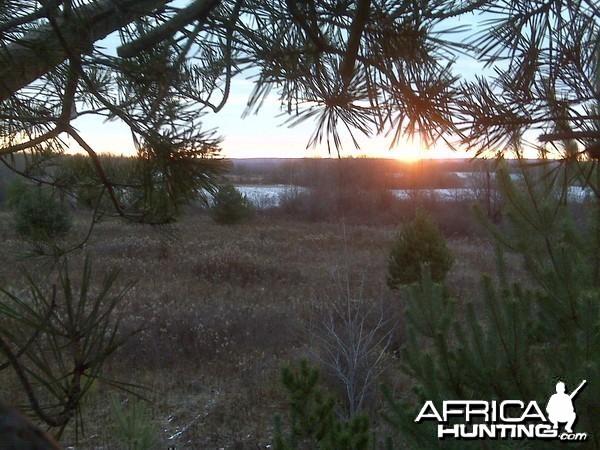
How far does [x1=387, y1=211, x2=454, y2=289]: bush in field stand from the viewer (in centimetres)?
999

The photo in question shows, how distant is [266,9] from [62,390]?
114 centimetres

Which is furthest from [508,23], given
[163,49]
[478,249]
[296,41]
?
[478,249]

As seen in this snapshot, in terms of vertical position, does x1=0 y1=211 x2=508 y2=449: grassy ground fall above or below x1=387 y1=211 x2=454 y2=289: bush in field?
below

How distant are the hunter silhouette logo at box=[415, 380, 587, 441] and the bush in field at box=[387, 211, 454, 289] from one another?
24.2 feet

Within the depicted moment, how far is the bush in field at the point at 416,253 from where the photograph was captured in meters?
9.99

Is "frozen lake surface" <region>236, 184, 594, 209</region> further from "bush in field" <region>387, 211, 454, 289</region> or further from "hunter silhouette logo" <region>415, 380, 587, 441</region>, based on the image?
"hunter silhouette logo" <region>415, 380, 587, 441</region>

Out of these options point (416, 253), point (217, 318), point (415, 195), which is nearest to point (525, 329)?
point (217, 318)

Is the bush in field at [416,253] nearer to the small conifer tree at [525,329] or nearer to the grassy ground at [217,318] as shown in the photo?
the grassy ground at [217,318]

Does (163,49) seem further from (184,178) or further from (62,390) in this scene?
(62,390)

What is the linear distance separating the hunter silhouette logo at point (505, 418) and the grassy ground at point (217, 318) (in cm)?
124

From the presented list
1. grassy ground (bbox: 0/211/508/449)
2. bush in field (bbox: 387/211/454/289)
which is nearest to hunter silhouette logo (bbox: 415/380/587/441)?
grassy ground (bbox: 0/211/508/449)

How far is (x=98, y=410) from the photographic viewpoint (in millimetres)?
5840

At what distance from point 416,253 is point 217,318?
3.60m

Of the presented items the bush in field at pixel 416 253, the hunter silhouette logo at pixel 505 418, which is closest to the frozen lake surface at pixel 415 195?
the bush in field at pixel 416 253
